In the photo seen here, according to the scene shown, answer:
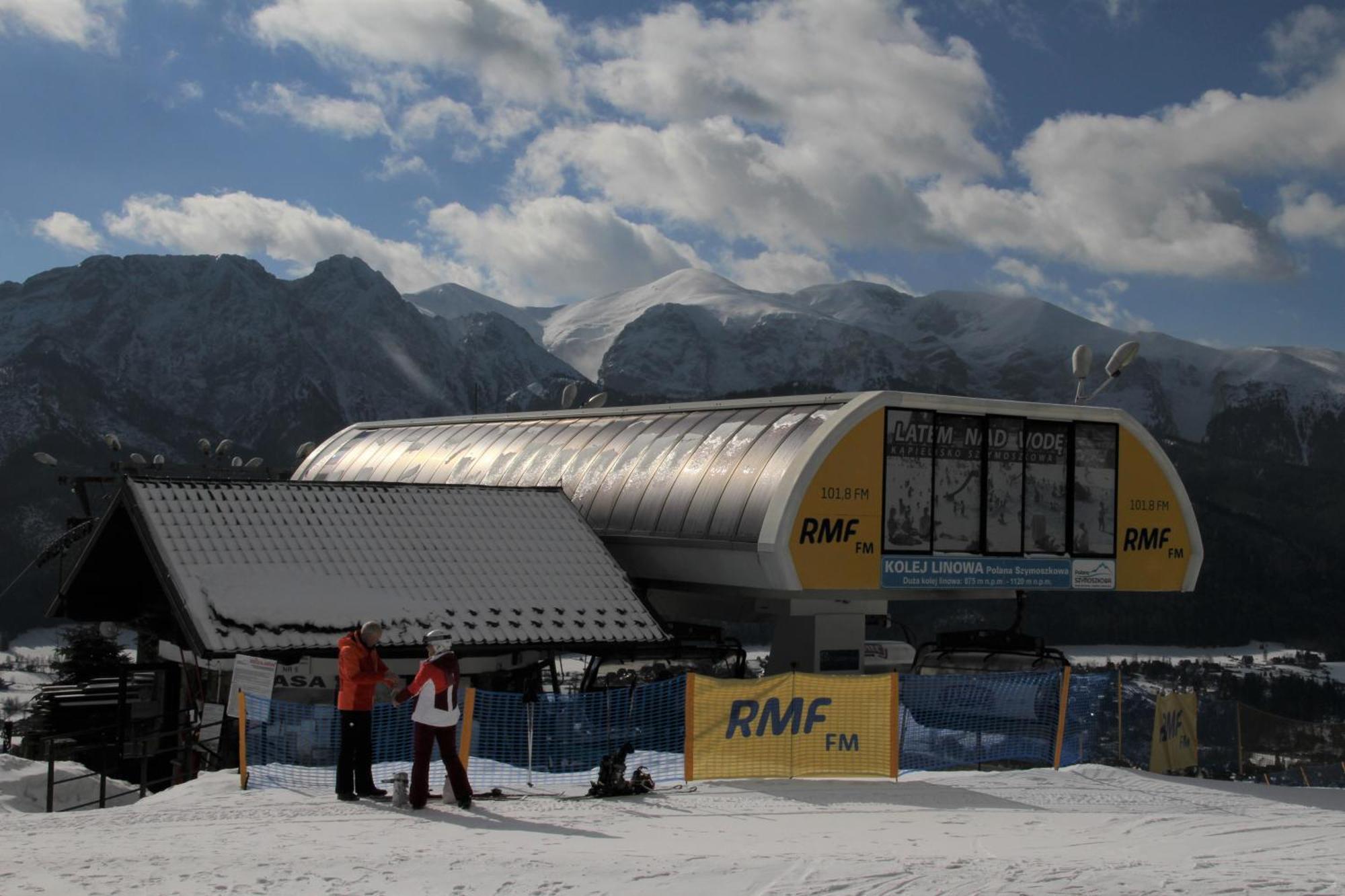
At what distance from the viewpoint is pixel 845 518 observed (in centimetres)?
2039

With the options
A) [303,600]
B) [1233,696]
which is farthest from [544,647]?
[1233,696]

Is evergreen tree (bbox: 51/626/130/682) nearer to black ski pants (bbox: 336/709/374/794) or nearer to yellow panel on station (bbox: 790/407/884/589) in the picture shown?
yellow panel on station (bbox: 790/407/884/589)

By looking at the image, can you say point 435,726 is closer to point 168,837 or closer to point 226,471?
point 168,837

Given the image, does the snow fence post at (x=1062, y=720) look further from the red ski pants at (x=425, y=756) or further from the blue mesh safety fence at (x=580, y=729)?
→ the red ski pants at (x=425, y=756)

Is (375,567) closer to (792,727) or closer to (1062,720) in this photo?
(792,727)

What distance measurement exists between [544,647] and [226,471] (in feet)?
100

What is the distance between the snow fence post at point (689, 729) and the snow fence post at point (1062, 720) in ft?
15.7

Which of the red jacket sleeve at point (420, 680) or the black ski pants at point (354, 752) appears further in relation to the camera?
the black ski pants at point (354, 752)

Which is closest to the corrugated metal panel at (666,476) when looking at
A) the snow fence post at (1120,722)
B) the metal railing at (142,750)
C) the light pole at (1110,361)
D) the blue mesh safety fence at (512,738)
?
the light pole at (1110,361)

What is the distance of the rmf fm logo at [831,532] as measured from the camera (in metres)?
19.9

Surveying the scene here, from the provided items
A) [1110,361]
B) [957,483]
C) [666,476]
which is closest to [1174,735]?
[957,483]

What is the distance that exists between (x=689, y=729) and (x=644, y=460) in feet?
35.3

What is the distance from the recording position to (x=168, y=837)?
409 inches

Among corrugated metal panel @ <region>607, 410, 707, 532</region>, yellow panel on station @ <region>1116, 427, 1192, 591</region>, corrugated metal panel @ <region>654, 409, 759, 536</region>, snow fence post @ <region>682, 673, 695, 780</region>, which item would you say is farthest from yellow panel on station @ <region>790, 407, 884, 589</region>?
snow fence post @ <region>682, 673, 695, 780</region>
